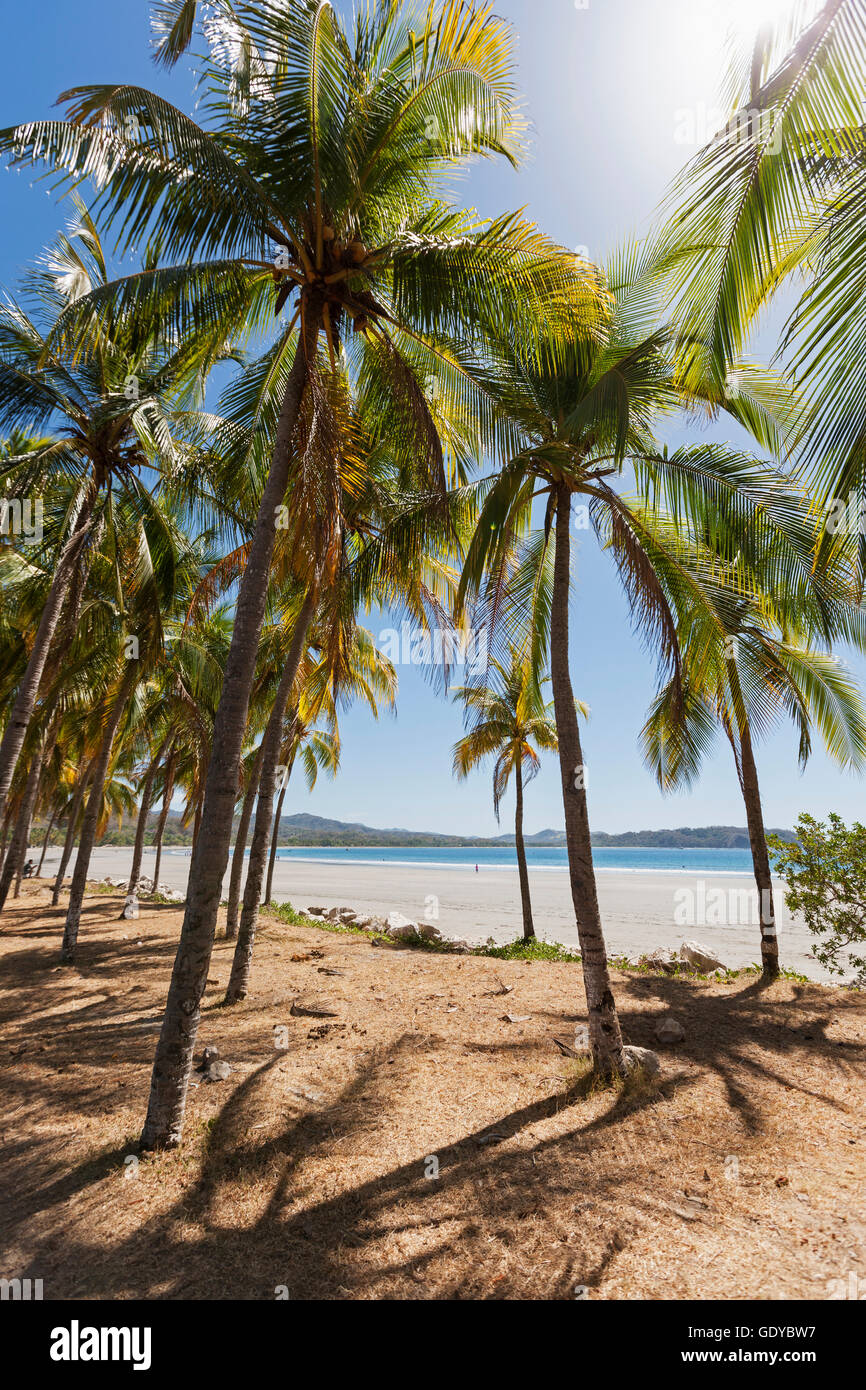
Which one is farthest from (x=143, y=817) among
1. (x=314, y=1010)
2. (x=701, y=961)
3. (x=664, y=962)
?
(x=701, y=961)

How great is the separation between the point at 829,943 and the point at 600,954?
5600 mm

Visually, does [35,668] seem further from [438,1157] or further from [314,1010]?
[438,1157]

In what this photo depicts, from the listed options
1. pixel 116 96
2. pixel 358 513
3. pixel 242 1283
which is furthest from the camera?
pixel 358 513

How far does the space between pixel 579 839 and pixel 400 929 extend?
36.6 feet

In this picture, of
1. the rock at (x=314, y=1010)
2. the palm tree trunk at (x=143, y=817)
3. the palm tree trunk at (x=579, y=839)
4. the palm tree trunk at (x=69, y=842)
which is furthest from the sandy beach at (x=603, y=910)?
the palm tree trunk at (x=69, y=842)

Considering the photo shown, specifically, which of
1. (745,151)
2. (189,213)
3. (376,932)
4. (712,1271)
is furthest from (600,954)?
(376,932)

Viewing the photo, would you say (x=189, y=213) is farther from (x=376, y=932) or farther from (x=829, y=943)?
(x=376, y=932)

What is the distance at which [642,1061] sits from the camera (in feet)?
19.7

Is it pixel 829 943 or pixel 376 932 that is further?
pixel 376 932

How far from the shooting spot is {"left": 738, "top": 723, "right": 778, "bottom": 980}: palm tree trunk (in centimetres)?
955

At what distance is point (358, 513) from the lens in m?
8.98

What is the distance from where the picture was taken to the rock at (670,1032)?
275 inches

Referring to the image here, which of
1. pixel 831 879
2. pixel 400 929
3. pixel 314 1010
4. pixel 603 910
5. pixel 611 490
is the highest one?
pixel 611 490

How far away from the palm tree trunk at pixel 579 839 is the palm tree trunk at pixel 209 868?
118 inches
